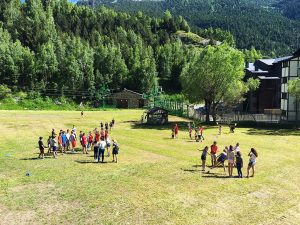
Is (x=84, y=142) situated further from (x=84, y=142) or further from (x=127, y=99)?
(x=127, y=99)

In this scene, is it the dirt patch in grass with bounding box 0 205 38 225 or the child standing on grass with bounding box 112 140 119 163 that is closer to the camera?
the dirt patch in grass with bounding box 0 205 38 225

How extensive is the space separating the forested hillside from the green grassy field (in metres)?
71.3

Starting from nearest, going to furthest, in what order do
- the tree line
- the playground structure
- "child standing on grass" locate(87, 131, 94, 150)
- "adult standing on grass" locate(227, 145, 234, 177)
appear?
"adult standing on grass" locate(227, 145, 234, 177) → "child standing on grass" locate(87, 131, 94, 150) → the playground structure → the tree line

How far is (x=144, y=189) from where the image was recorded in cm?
2067

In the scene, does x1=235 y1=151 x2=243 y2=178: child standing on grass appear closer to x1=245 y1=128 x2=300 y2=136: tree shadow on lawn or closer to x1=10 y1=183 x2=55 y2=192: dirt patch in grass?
x1=10 y1=183 x2=55 y2=192: dirt patch in grass

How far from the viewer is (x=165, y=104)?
269ft

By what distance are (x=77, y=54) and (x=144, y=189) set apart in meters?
98.2

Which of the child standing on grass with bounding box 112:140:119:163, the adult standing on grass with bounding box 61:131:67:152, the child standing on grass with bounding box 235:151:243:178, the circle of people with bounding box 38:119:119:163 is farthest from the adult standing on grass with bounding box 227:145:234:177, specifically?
the adult standing on grass with bounding box 61:131:67:152

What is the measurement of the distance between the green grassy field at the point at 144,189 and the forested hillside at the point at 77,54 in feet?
234

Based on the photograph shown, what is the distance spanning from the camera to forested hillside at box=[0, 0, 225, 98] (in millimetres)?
102188

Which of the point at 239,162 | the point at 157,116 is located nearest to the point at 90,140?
the point at 239,162

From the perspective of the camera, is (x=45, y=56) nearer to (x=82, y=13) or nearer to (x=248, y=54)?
(x=82, y=13)

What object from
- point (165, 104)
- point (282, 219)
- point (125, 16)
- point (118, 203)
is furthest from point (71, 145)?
point (125, 16)

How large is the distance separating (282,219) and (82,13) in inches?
6883
